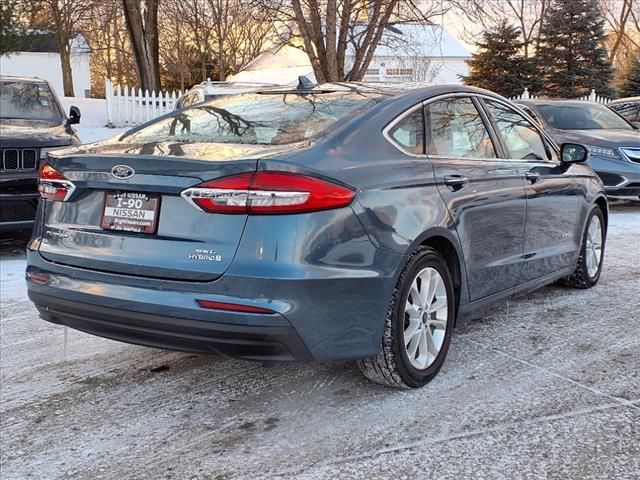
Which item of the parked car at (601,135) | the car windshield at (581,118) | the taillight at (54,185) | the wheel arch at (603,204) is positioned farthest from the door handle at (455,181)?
the car windshield at (581,118)

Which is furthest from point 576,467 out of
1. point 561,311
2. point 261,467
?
point 561,311

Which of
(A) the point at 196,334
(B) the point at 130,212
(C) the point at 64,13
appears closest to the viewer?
(A) the point at 196,334

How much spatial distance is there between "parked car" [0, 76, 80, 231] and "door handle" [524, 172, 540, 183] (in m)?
4.46

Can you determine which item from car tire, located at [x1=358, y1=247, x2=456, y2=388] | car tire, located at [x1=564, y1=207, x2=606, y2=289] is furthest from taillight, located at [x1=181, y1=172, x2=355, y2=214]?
car tire, located at [x1=564, y1=207, x2=606, y2=289]

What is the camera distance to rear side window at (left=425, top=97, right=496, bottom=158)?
391cm

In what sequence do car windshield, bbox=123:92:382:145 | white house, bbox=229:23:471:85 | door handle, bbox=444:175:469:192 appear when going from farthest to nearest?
1. white house, bbox=229:23:471:85
2. door handle, bbox=444:175:469:192
3. car windshield, bbox=123:92:382:145

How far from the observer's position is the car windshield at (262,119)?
11.5 ft

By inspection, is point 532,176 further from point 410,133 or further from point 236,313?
point 236,313

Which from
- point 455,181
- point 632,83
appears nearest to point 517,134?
point 455,181

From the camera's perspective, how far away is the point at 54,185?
346cm

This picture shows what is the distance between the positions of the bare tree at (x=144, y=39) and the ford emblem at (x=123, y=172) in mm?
18533

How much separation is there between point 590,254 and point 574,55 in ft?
96.5

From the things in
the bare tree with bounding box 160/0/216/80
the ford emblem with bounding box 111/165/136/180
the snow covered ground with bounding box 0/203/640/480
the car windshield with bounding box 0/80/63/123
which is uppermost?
the bare tree with bounding box 160/0/216/80

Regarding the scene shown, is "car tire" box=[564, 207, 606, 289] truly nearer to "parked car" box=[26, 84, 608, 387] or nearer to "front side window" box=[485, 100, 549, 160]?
"front side window" box=[485, 100, 549, 160]
